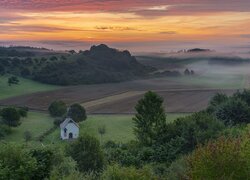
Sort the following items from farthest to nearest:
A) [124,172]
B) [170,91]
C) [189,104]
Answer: [170,91]
[189,104]
[124,172]

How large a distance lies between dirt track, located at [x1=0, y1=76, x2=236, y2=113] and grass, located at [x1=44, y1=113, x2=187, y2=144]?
6.64 metres

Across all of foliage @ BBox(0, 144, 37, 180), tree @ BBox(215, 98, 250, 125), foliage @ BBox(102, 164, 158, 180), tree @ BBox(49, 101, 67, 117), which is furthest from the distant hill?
foliage @ BBox(102, 164, 158, 180)

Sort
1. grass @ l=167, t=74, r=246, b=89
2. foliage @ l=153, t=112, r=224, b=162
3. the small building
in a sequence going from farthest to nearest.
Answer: grass @ l=167, t=74, r=246, b=89, the small building, foliage @ l=153, t=112, r=224, b=162

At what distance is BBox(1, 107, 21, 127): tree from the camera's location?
8244 centimetres

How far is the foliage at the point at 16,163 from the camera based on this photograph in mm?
36213

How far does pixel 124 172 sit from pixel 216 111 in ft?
156

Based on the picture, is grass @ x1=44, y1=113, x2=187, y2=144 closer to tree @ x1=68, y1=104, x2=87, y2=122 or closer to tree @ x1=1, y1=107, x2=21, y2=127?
tree @ x1=68, y1=104, x2=87, y2=122

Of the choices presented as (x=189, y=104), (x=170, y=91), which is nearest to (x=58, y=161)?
(x=189, y=104)

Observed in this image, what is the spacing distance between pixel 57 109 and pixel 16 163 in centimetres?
5352

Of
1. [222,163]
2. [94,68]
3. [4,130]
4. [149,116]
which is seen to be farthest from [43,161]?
[94,68]

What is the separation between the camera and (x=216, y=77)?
13500 cm

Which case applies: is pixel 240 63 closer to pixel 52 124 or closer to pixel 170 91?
pixel 170 91

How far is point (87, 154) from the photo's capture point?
179 feet

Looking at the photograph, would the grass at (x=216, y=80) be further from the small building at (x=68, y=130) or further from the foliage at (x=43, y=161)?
the foliage at (x=43, y=161)
